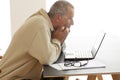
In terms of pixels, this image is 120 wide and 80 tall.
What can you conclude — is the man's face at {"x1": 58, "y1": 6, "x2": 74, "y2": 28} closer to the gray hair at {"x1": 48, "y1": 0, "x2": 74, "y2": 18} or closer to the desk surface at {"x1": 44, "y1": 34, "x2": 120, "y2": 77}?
the gray hair at {"x1": 48, "y1": 0, "x2": 74, "y2": 18}

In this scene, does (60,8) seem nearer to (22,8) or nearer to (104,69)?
(104,69)

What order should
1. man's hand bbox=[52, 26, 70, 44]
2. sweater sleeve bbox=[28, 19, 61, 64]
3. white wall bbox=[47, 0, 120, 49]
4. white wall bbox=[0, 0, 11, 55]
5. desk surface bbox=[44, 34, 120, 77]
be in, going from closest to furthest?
desk surface bbox=[44, 34, 120, 77], sweater sleeve bbox=[28, 19, 61, 64], man's hand bbox=[52, 26, 70, 44], white wall bbox=[47, 0, 120, 49], white wall bbox=[0, 0, 11, 55]

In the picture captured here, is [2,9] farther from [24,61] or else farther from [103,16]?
[24,61]

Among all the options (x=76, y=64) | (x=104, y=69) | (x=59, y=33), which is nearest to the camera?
(x=104, y=69)

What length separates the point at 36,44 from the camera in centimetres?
157

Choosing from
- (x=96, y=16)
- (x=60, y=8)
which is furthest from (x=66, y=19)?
(x=96, y=16)

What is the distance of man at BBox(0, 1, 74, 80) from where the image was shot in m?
1.57

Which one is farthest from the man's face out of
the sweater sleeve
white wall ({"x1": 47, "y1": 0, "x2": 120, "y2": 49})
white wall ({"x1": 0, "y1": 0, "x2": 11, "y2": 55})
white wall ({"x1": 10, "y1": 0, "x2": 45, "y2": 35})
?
white wall ({"x1": 0, "y1": 0, "x2": 11, "y2": 55})

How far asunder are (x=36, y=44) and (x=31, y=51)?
0.06 m

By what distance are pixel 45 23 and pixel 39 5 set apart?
83.6 inches

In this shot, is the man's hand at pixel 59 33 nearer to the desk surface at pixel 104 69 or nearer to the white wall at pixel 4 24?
the desk surface at pixel 104 69

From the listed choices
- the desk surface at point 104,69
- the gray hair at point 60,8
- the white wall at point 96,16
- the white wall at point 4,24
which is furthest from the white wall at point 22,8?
the gray hair at point 60,8

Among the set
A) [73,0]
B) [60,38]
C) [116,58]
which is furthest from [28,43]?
[73,0]

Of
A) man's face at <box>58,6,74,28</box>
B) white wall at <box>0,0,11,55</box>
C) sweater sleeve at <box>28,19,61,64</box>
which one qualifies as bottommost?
white wall at <box>0,0,11,55</box>
